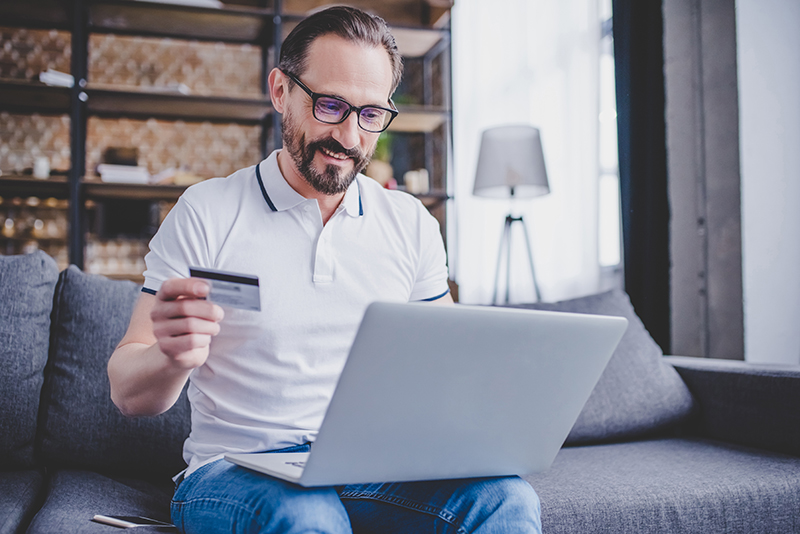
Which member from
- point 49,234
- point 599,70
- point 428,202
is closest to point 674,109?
point 599,70

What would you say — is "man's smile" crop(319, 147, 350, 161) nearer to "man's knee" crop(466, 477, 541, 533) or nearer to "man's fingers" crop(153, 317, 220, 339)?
"man's fingers" crop(153, 317, 220, 339)

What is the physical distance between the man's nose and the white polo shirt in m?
0.12

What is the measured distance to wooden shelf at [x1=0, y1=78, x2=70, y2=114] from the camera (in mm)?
3084

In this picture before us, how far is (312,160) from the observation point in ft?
3.59

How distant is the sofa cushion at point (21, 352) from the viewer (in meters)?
1.30

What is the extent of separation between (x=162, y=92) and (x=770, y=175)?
2.82 m

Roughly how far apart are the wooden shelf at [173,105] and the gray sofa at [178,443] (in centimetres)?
202

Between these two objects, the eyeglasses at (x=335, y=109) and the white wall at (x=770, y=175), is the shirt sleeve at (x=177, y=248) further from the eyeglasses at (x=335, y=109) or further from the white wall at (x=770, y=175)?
the white wall at (x=770, y=175)

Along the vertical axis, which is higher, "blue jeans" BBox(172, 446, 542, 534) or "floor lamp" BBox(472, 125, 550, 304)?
"floor lamp" BBox(472, 125, 550, 304)

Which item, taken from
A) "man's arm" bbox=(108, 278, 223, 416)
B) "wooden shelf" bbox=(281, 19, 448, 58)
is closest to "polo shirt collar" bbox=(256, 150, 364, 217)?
"man's arm" bbox=(108, 278, 223, 416)

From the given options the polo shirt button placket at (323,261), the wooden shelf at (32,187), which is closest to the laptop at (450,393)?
the polo shirt button placket at (323,261)

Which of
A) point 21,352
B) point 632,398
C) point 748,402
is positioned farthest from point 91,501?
point 748,402

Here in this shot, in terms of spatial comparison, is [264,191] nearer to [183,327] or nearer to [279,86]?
[279,86]

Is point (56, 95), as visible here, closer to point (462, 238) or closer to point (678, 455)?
point (462, 238)
